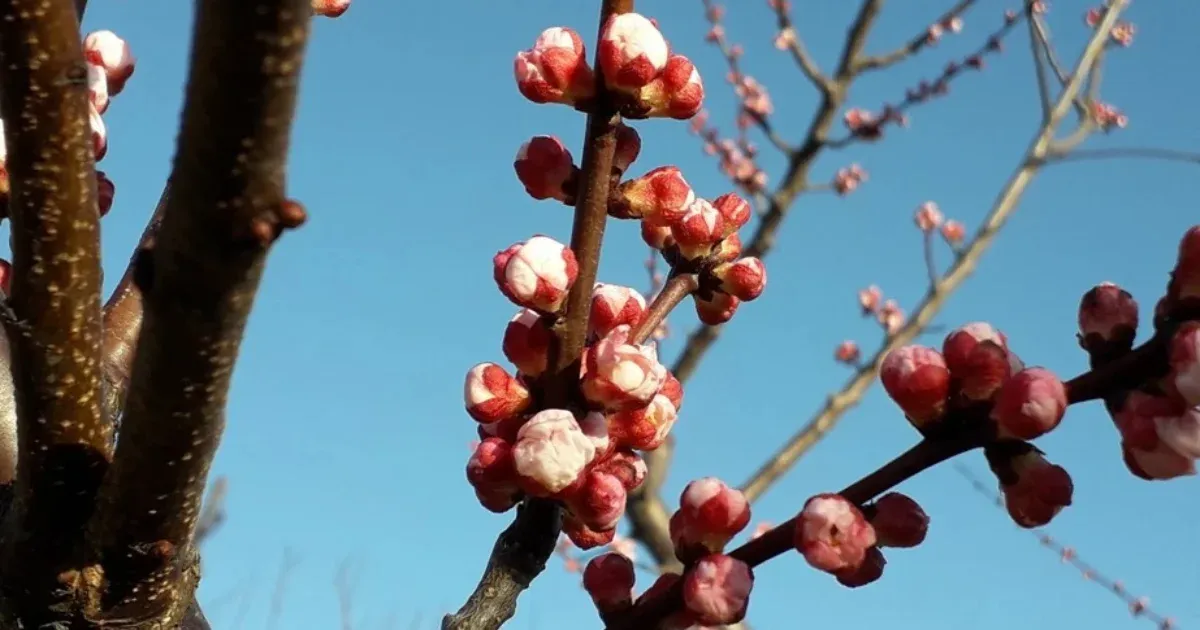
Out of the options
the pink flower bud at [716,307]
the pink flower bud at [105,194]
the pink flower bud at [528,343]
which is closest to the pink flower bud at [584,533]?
the pink flower bud at [528,343]

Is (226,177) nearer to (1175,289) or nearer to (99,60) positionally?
(1175,289)

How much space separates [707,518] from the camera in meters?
0.85

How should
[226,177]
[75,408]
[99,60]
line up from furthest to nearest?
1. [99,60]
2. [75,408]
3. [226,177]

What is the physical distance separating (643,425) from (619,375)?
0.31 ft

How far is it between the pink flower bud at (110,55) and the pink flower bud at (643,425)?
2.30 ft

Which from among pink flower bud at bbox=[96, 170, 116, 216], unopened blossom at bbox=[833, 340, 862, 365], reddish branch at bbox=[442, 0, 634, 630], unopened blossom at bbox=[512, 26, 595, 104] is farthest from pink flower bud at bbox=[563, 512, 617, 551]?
unopened blossom at bbox=[833, 340, 862, 365]

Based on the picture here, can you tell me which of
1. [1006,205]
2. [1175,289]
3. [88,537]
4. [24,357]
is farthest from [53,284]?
[1006,205]

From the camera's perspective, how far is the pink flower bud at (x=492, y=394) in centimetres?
91

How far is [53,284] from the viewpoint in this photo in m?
0.69

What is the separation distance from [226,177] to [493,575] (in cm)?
49

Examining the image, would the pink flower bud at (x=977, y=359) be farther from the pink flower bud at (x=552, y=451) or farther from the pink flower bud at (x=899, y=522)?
Answer: the pink flower bud at (x=552, y=451)

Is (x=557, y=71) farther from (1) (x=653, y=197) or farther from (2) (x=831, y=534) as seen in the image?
(2) (x=831, y=534)

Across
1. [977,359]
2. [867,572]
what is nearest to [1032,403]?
[977,359]

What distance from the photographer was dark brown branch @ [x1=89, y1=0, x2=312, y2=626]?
509 millimetres
